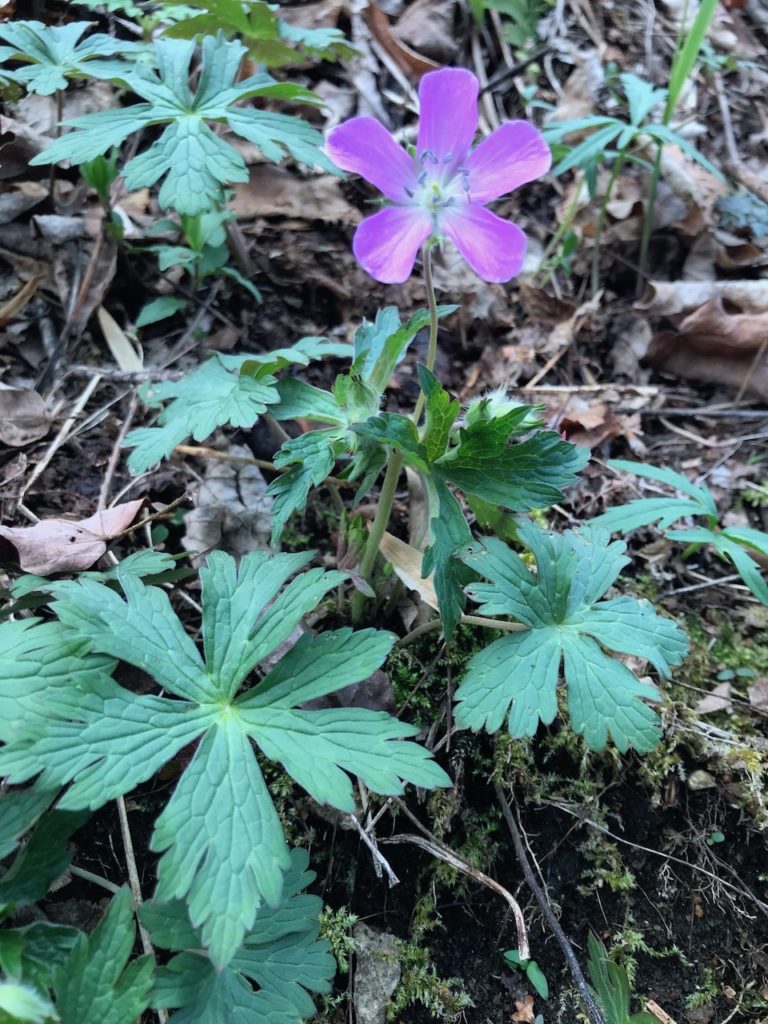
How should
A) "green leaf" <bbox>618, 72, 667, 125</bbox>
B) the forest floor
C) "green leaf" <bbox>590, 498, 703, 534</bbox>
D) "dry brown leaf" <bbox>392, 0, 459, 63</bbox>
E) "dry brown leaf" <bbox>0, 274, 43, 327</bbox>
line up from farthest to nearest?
"dry brown leaf" <bbox>392, 0, 459, 63</bbox>
"green leaf" <bbox>618, 72, 667, 125</bbox>
"dry brown leaf" <bbox>0, 274, 43, 327</bbox>
"green leaf" <bbox>590, 498, 703, 534</bbox>
the forest floor

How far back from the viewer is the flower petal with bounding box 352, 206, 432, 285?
1575mm

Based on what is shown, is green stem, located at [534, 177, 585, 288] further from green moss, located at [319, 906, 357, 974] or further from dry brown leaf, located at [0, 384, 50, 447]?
green moss, located at [319, 906, 357, 974]

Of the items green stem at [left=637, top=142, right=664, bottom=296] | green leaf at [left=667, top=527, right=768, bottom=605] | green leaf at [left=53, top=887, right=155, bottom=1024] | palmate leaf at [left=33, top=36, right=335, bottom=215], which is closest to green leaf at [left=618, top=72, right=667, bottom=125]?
green stem at [left=637, top=142, right=664, bottom=296]

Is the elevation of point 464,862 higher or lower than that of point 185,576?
lower

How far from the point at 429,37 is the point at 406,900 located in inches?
152

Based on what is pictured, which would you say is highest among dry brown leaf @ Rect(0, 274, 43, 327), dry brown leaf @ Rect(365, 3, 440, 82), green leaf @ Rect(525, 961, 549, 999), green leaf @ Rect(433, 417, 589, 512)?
dry brown leaf @ Rect(365, 3, 440, 82)

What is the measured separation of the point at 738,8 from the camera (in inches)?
186

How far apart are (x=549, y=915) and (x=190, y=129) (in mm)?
2287

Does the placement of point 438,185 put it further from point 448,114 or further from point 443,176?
point 448,114

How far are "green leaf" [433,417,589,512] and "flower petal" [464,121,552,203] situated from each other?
0.51 metres

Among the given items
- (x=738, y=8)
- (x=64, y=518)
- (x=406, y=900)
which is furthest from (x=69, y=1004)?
(x=738, y=8)

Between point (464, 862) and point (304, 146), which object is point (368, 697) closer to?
point (464, 862)

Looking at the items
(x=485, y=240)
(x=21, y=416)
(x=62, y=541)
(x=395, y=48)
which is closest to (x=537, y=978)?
(x=62, y=541)

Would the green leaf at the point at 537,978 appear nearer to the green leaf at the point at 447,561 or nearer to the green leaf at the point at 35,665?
the green leaf at the point at 447,561
